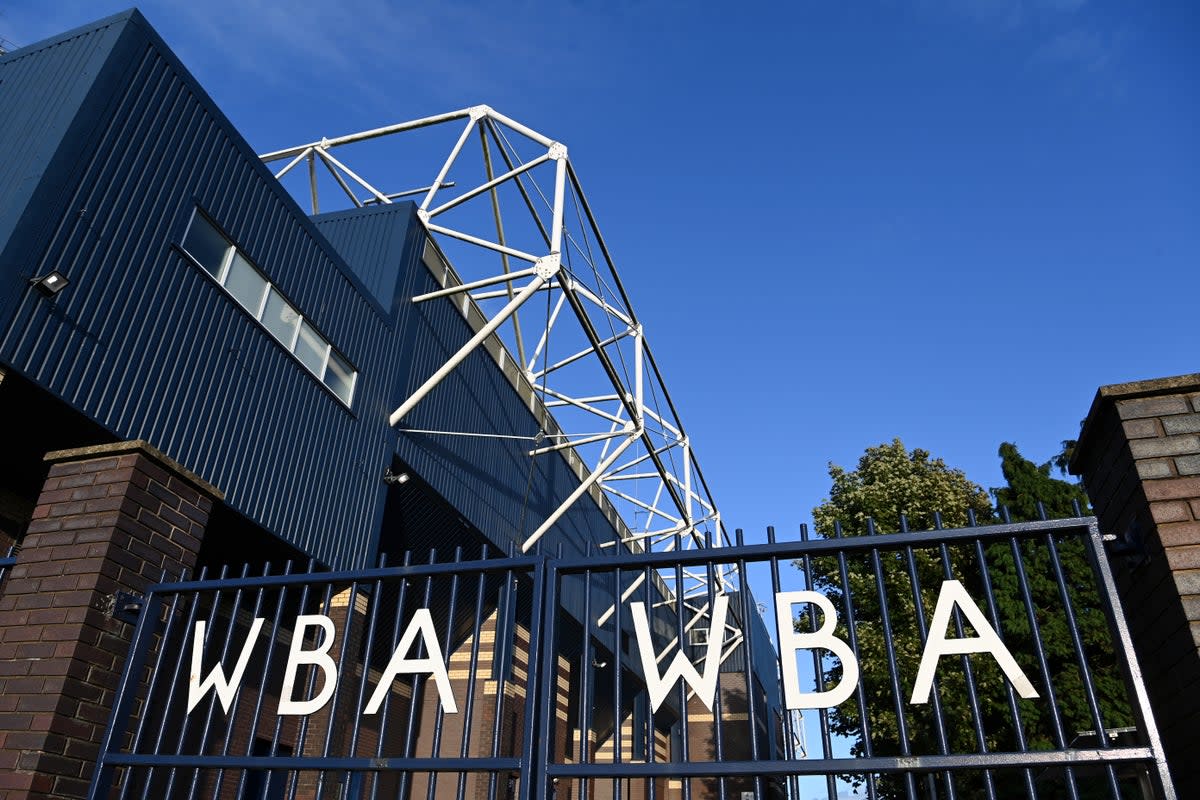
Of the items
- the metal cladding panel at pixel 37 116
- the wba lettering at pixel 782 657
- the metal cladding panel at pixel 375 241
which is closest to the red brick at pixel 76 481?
the wba lettering at pixel 782 657

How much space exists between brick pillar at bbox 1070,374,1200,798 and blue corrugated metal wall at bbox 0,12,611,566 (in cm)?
826

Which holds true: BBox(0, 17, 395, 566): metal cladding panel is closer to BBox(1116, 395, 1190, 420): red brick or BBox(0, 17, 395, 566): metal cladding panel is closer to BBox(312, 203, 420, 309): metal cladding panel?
BBox(312, 203, 420, 309): metal cladding panel

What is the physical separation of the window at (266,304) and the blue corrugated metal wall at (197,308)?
0.52 ft

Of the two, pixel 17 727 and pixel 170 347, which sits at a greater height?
pixel 170 347

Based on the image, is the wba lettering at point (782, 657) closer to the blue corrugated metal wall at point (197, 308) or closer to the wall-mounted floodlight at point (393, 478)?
the blue corrugated metal wall at point (197, 308)

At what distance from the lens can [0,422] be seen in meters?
8.18

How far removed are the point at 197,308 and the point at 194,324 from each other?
0.21 m

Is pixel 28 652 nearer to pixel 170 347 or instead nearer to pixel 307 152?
pixel 170 347

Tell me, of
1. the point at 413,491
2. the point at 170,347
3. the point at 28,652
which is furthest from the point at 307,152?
the point at 28,652

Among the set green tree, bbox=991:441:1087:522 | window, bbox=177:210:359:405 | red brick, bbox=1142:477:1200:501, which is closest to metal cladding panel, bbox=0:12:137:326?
window, bbox=177:210:359:405

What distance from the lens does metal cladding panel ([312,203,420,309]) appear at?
1427 centimetres

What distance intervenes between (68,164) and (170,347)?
2.12m

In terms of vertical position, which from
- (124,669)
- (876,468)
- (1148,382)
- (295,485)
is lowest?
(124,669)

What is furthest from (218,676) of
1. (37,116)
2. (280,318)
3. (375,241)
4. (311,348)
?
(375,241)
